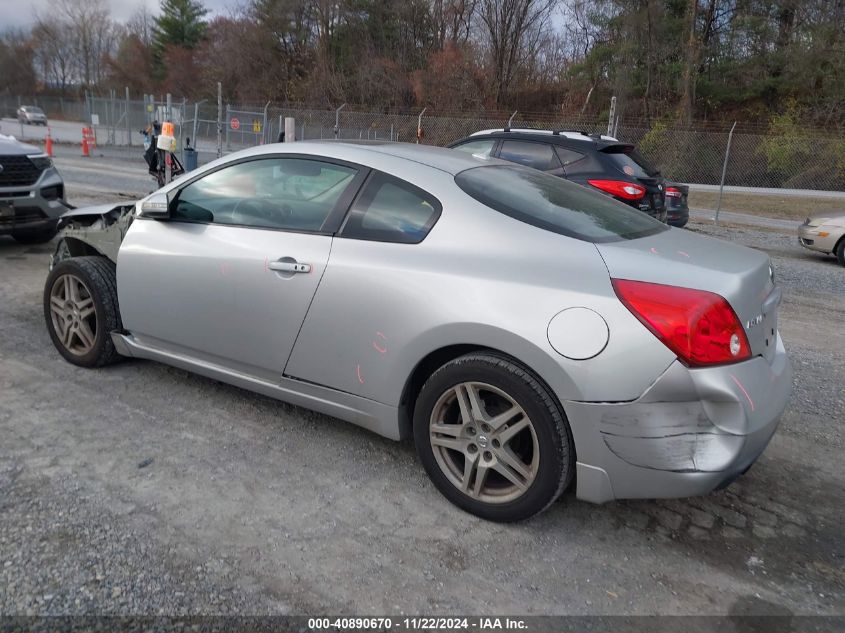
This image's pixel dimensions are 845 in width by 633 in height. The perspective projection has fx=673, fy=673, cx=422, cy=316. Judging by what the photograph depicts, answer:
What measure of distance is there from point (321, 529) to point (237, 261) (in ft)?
4.71

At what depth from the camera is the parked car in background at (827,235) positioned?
9.80 m

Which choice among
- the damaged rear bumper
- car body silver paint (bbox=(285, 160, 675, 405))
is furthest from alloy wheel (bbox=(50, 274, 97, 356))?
the damaged rear bumper

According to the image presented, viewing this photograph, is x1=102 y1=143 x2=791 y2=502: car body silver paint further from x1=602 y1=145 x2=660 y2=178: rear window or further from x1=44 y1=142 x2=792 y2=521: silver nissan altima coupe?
x1=602 y1=145 x2=660 y2=178: rear window

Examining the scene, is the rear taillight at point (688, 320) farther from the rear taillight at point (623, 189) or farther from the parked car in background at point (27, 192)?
the parked car in background at point (27, 192)

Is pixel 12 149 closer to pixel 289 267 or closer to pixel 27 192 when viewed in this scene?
pixel 27 192

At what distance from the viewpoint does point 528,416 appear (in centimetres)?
265

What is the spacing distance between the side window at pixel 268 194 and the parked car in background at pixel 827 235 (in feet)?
29.8

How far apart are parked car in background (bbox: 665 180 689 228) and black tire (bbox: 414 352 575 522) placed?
835cm

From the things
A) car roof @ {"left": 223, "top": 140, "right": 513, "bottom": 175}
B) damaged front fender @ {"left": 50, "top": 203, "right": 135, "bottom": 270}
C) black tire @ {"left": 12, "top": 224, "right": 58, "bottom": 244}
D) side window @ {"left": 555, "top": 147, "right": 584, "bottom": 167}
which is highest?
side window @ {"left": 555, "top": 147, "right": 584, "bottom": 167}

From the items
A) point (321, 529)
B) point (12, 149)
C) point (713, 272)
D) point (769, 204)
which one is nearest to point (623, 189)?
point (713, 272)

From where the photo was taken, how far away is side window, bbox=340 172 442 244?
10.0ft

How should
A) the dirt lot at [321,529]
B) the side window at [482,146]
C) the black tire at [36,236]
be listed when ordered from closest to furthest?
the dirt lot at [321,529] → the black tire at [36,236] → the side window at [482,146]

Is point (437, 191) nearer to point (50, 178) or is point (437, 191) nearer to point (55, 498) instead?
point (55, 498)

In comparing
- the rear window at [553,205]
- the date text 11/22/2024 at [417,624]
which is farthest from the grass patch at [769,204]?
the date text 11/22/2024 at [417,624]
